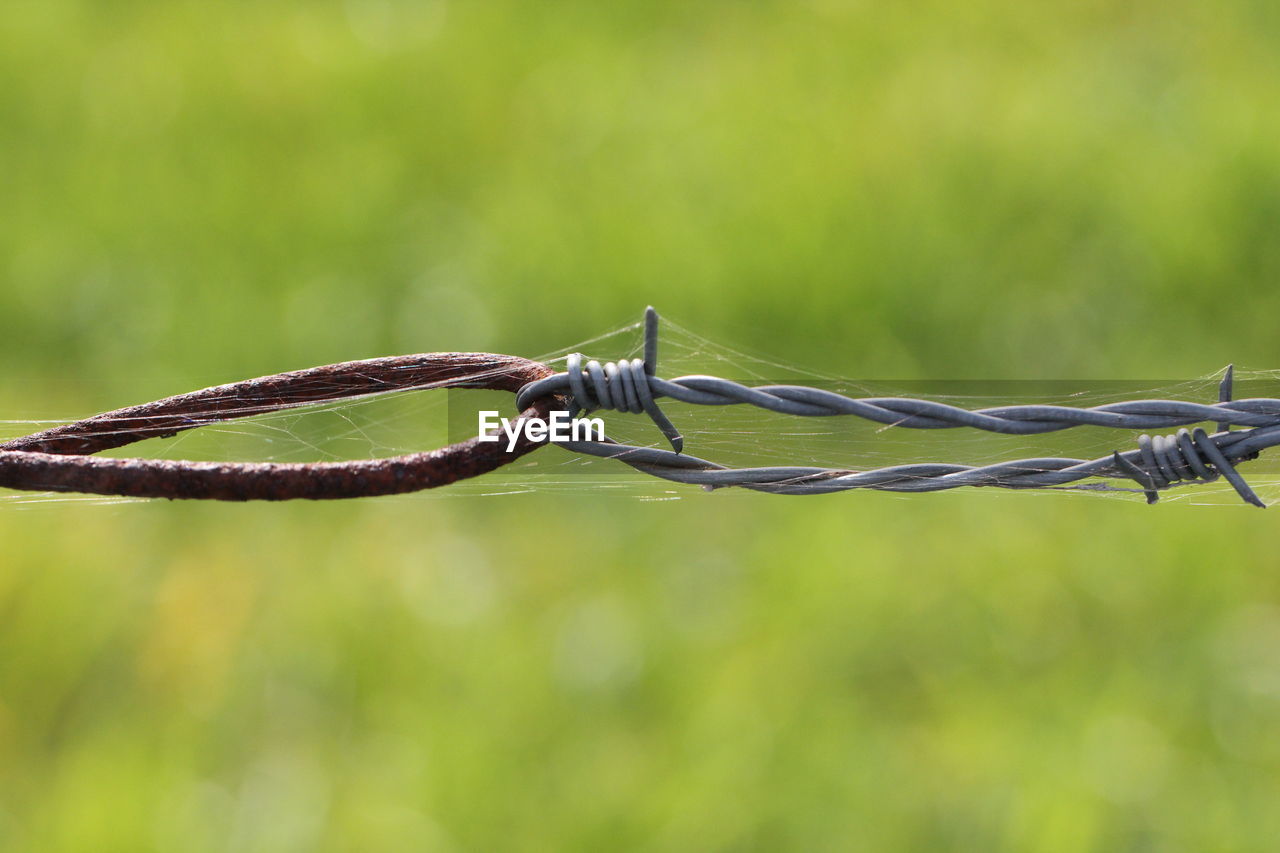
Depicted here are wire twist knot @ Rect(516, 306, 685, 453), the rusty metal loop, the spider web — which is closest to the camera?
the rusty metal loop

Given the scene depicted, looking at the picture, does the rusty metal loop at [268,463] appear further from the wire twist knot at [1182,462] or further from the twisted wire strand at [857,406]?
the wire twist knot at [1182,462]

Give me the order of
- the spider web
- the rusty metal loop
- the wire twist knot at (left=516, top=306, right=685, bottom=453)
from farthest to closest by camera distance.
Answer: the spider web < the wire twist knot at (left=516, top=306, right=685, bottom=453) < the rusty metal loop

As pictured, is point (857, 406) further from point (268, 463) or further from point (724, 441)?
point (268, 463)

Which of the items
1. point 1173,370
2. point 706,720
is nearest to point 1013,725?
point 706,720

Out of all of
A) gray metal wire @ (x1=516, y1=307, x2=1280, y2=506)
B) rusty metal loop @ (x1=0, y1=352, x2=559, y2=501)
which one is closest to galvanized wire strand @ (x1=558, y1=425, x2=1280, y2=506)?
gray metal wire @ (x1=516, y1=307, x2=1280, y2=506)

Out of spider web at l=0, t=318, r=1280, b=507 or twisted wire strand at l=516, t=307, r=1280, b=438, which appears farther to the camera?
spider web at l=0, t=318, r=1280, b=507

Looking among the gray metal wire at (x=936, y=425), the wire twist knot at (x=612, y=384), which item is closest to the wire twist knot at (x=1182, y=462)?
the gray metal wire at (x=936, y=425)

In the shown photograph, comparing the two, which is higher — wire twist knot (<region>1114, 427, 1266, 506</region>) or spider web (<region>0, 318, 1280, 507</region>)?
spider web (<region>0, 318, 1280, 507</region>)

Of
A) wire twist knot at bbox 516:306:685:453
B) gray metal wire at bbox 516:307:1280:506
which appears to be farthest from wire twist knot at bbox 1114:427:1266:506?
wire twist knot at bbox 516:306:685:453

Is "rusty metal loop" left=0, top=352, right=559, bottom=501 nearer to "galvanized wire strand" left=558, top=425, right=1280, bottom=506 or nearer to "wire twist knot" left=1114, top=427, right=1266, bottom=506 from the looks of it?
"galvanized wire strand" left=558, top=425, right=1280, bottom=506
